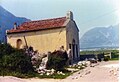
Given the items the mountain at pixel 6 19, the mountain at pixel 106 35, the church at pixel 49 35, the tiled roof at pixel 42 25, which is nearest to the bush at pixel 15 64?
the mountain at pixel 6 19

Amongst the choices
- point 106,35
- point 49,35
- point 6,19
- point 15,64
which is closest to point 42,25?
point 49,35

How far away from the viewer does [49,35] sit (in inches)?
998

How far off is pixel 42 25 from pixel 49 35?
1.37 metres

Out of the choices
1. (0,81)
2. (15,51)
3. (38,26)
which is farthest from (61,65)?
(38,26)

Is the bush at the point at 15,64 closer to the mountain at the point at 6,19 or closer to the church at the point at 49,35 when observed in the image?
the mountain at the point at 6,19

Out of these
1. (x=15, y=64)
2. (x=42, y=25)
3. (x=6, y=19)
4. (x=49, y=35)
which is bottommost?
(x=15, y=64)

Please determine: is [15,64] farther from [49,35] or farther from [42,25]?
[42,25]

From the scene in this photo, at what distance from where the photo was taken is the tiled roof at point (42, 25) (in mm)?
25359

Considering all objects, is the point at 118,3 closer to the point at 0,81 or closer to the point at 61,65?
the point at 0,81

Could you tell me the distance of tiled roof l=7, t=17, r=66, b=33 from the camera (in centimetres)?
2536

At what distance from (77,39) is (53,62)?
1053 centimetres

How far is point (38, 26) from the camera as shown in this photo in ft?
86.4

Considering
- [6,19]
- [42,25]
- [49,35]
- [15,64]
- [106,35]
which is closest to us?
[15,64]

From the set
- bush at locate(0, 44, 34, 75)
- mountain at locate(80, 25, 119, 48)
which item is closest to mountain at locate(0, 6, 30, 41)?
bush at locate(0, 44, 34, 75)
